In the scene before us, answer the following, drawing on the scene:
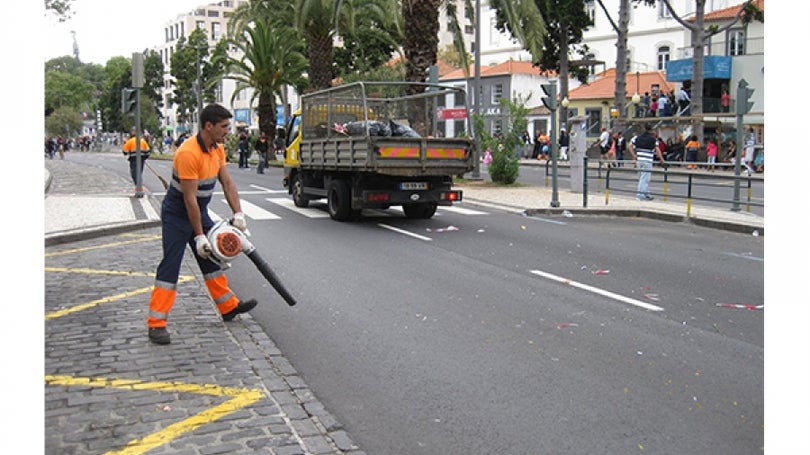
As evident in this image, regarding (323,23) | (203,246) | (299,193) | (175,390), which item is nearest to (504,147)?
(299,193)

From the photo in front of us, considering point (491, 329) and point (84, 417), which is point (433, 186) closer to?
point (491, 329)

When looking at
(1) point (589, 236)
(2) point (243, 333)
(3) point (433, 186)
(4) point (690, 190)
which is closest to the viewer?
(2) point (243, 333)

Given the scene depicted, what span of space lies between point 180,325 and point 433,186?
8517 millimetres

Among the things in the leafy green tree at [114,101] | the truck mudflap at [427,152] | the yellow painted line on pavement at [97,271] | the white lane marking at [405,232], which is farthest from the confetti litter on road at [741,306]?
the leafy green tree at [114,101]

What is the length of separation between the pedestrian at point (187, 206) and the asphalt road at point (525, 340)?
95cm

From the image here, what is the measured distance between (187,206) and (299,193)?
11645mm

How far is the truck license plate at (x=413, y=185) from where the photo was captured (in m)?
14.6

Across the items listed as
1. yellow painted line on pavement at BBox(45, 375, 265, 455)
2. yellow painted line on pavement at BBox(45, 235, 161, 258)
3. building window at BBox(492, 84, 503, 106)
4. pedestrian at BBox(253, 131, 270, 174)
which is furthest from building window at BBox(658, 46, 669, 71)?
yellow painted line on pavement at BBox(45, 375, 265, 455)

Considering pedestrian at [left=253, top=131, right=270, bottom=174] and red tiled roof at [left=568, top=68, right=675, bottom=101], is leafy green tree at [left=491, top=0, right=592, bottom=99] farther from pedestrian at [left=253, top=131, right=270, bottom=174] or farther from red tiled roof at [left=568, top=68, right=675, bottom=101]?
pedestrian at [left=253, top=131, right=270, bottom=174]

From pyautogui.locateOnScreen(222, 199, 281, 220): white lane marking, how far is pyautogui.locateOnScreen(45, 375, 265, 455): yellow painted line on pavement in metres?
10.5

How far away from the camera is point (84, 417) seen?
4.65 meters

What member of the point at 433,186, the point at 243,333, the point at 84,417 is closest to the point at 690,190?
the point at 433,186

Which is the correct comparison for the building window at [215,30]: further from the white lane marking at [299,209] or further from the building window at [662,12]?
the white lane marking at [299,209]

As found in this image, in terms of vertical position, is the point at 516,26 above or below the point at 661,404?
above
